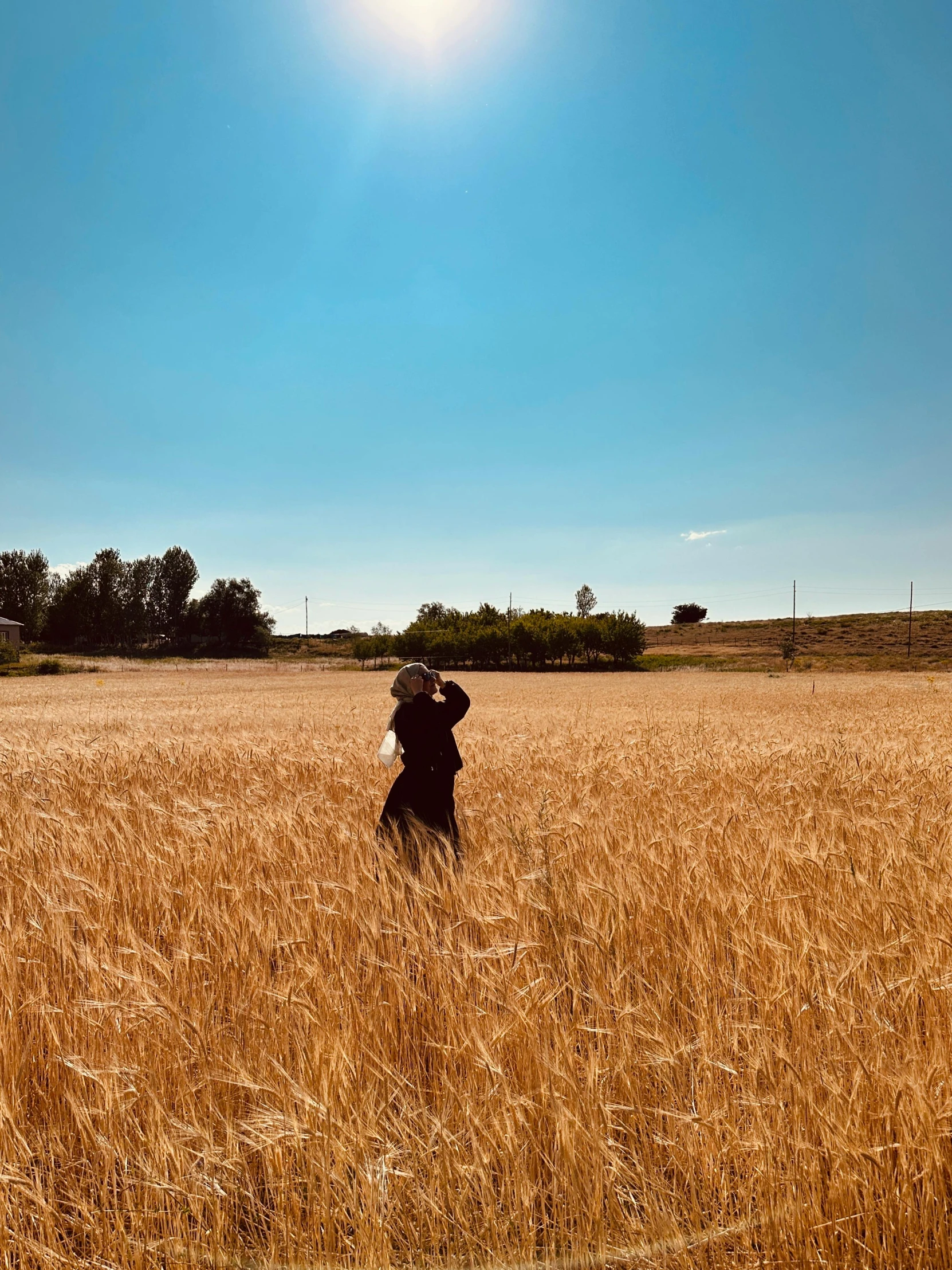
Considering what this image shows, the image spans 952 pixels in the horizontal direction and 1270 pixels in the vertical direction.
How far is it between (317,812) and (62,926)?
2311 millimetres

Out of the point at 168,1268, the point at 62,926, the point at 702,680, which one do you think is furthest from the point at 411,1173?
the point at 702,680

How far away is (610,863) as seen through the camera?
335 centimetres

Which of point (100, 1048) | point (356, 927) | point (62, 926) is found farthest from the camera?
point (356, 927)

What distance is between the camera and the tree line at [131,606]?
300 feet

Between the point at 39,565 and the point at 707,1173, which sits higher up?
the point at 39,565

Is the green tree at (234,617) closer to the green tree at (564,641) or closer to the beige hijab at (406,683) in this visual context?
the green tree at (564,641)

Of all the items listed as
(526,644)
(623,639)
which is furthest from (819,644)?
(526,644)

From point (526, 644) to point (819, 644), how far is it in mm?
40781

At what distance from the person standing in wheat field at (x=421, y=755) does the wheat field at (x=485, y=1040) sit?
34cm

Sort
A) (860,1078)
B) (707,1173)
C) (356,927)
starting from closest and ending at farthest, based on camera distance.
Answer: (707,1173)
(860,1078)
(356,927)

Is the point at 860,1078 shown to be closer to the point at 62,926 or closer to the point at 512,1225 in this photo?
the point at 512,1225

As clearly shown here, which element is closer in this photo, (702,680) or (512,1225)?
(512,1225)

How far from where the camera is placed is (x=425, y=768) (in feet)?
13.2

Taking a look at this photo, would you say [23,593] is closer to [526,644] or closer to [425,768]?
[526,644]
